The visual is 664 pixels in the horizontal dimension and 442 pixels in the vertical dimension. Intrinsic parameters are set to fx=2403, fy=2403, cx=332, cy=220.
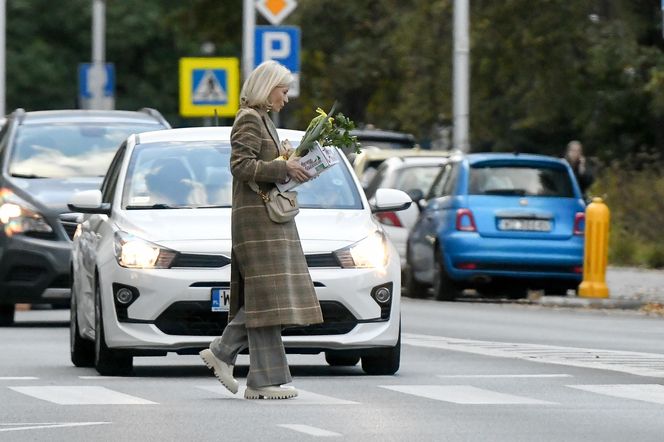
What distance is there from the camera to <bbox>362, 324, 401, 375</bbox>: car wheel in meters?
13.8

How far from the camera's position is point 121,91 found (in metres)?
63.4

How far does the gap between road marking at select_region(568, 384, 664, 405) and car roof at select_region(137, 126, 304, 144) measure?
2.65 m

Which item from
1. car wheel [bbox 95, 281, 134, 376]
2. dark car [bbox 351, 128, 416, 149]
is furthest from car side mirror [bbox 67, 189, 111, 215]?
dark car [bbox 351, 128, 416, 149]

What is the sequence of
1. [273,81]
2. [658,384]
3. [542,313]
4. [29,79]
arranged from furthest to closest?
1. [29,79]
2. [542,313]
3. [658,384]
4. [273,81]

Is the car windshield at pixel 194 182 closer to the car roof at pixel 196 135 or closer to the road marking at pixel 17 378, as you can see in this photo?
the car roof at pixel 196 135

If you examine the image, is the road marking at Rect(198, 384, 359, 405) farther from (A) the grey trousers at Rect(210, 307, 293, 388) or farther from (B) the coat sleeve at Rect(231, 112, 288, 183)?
(B) the coat sleeve at Rect(231, 112, 288, 183)

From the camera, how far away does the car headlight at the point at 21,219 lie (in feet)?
63.3

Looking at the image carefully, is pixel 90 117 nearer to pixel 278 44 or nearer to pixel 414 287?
pixel 414 287

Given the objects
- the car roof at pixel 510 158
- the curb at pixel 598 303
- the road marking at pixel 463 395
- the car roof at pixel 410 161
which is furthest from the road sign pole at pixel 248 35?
the road marking at pixel 463 395

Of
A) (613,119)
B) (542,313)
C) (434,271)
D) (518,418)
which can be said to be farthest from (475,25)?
(518,418)

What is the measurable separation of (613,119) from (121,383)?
28.3 m

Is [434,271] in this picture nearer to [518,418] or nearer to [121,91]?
[518,418]

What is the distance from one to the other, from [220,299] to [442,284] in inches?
474

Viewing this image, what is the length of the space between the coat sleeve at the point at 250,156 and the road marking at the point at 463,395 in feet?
4.71
